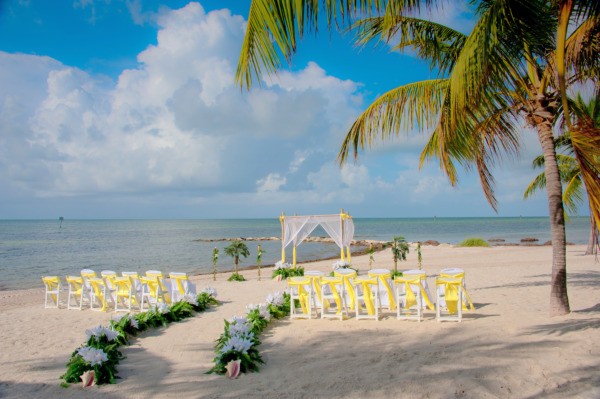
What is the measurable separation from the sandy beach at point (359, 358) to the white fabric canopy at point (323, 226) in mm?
6615

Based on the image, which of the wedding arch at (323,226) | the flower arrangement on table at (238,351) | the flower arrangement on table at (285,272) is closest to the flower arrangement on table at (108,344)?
the flower arrangement on table at (238,351)

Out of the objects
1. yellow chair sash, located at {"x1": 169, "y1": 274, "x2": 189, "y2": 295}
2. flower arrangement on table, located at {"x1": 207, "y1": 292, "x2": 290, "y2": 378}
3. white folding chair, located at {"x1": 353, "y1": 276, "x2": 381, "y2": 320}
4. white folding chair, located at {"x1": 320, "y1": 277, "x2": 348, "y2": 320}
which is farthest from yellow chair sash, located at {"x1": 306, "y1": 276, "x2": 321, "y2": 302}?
yellow chair sash, located at {"x1": 169, "y1": 274, "x2": 189, "y2": 295}

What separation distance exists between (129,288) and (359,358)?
5851 millimetres

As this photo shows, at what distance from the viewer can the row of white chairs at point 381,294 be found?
23.4ft

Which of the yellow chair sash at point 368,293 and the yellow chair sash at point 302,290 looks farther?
the yellow chair sash at point 302,290

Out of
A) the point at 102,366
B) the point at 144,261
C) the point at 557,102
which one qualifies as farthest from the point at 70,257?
the point at 557,102

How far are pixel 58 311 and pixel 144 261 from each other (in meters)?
19.7

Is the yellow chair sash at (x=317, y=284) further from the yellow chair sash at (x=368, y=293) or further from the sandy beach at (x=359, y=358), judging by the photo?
the yellow chair sash at (x=368, y=293)

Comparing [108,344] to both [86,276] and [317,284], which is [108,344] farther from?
[86,276]

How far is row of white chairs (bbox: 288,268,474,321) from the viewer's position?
714cm

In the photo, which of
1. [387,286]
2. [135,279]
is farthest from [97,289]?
[387,286]

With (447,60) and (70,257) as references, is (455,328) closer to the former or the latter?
(447,60)

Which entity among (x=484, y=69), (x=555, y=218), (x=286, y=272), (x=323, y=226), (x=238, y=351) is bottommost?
(x=286, y=272)

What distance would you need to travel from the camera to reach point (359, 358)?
5.13 metres
